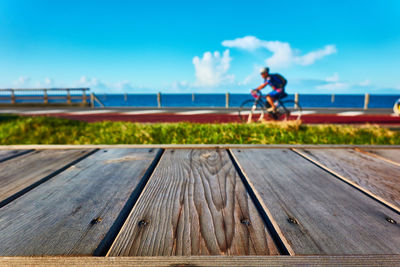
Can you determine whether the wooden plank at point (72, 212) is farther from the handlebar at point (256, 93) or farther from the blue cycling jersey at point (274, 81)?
the handlebar at point (256, 93)

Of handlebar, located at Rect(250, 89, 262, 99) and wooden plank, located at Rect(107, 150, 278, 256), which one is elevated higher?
handlebar, located at Rect(250, 89, 262, 99)

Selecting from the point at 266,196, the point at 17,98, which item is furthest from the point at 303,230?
the point at 17,98

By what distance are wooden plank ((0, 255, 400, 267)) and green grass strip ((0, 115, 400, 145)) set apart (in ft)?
10.1

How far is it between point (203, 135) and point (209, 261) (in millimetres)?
3437

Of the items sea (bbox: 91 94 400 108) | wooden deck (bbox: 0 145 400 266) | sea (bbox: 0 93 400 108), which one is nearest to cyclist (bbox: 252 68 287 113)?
wooden deck (bbox: 0 145 400 266)

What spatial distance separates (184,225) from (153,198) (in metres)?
0.22

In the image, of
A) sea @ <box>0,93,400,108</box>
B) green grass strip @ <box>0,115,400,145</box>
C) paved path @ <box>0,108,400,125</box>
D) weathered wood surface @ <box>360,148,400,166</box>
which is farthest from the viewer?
sea @ <box>0,93,400,108</box>

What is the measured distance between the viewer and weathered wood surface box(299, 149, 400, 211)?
94 cm

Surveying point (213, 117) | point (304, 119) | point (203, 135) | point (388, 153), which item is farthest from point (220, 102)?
point (388, 153)

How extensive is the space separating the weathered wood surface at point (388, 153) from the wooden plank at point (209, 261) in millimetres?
1170

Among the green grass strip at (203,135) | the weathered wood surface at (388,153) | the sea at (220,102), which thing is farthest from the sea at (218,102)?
the weathered wood surface at (388,153)

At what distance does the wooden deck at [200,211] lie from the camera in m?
0.56

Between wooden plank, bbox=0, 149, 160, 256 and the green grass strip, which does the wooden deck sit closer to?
wooden plank, bbox=0, 149, 160, 256

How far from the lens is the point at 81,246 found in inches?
22.8
